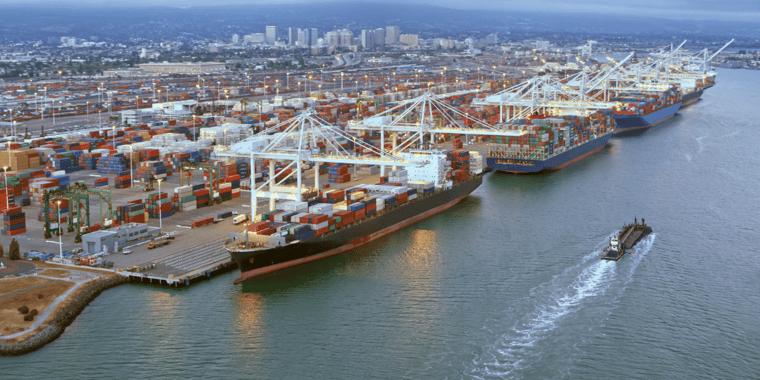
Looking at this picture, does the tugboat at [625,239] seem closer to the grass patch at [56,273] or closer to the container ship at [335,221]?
the container ship at [335,221]

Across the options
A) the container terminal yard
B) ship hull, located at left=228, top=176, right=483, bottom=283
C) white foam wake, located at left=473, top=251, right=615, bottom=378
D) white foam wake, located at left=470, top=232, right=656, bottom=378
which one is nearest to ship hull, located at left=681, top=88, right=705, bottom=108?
the container terminal yard

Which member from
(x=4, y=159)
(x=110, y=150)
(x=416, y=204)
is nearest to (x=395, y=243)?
(x=416, y=204)

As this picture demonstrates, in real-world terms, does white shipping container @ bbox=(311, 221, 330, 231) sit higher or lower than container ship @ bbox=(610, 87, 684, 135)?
lower

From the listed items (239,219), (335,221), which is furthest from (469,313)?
(239,219)

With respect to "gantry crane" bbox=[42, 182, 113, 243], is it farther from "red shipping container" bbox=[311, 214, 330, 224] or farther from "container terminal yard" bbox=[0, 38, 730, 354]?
"red shipping container" bbox=[311, 214, 330, 224]

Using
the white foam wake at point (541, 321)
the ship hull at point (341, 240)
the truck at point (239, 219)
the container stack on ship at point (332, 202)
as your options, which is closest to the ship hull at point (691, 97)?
the container stack on ship at point (332, 202)

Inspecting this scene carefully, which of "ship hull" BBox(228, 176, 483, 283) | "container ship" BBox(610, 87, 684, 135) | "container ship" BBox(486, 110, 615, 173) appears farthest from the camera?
"container ship" BBox(610, 87, 684, 135)

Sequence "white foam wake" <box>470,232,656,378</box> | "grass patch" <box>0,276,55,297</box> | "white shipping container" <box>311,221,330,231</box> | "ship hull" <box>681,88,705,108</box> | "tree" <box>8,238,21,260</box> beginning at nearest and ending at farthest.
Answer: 1. "white foam wake" <box>470,232,656,378</box>
2. "grass patch" <box>0,276,55,297</box>
3. "tree" <box>8,238,21,260</box>
4. "white shipping container" <box>311,221,330,231</box>
5. "ship hull" <box>681,88,705,108</box>

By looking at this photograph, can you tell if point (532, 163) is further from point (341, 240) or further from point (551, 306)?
point (551, 306)
